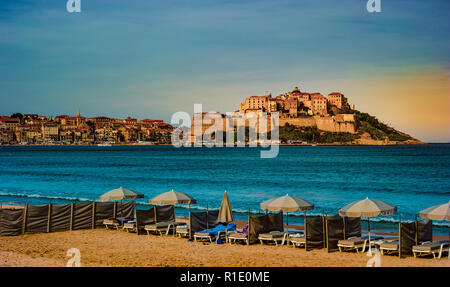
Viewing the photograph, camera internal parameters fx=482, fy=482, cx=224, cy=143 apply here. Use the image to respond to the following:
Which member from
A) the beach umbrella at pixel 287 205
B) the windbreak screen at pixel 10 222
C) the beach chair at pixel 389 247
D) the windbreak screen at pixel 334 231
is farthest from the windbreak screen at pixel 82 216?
the beach chair at pixel 389 247

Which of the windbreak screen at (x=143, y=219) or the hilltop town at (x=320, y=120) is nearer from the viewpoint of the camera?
the windbreak screen at (x=143, y=219)

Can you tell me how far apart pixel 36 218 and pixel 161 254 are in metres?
6.09

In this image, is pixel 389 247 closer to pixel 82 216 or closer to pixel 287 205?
pixel 287 205

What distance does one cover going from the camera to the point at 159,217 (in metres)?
18.2

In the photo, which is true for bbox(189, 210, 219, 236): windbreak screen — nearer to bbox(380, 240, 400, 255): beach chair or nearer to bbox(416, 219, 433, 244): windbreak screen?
bbox(380, 240, 400, 255): beach chair

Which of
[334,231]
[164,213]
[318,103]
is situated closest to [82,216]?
[164,213]

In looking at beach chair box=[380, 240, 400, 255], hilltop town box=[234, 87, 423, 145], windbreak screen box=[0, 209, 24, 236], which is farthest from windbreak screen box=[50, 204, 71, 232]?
hilltop town box=[234, 87, 423, 145]

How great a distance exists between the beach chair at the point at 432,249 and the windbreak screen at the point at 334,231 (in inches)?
86.1

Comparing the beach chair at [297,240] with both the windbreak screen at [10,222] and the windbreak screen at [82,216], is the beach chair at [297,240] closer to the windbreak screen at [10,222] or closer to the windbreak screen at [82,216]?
the windbreak screen at [82,216]

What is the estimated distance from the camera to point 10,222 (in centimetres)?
1728

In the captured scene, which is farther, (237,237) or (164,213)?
(164,213)

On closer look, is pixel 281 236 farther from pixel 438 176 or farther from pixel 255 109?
pixel 255 109

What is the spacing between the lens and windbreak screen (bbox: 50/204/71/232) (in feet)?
58.6

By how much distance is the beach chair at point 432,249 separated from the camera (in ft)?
44.3
